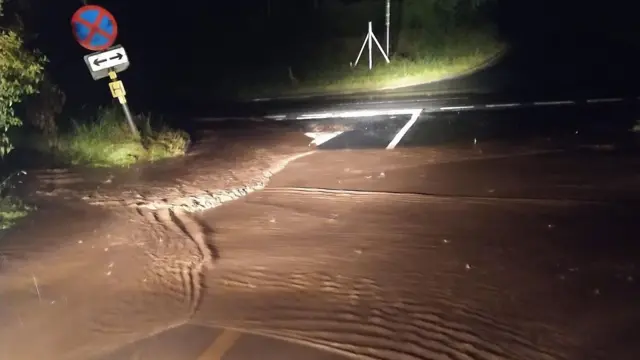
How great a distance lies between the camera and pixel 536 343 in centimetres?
500

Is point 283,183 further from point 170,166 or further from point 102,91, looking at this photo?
point 102,91

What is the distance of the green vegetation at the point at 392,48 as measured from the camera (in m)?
23.2

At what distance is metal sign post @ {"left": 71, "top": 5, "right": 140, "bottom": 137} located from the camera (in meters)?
11.0

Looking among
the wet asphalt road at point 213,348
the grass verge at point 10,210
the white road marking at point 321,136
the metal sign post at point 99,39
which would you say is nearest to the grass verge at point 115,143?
the metal sign post at point 99,39

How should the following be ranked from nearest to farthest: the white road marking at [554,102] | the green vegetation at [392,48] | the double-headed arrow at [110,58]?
the double-headed arrow at [110,58], the white road marking at [554,102], the green vegetation at [392,48]

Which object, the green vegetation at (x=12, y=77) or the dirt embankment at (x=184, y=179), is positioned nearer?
the green vegetation at (x=12, y=77)

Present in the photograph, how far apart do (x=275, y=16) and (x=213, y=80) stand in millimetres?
6891

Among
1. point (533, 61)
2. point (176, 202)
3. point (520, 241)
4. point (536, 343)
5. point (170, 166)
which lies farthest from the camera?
point (533, 61)

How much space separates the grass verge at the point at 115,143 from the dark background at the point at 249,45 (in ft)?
8.72

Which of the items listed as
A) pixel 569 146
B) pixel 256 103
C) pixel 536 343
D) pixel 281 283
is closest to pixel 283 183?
pixel 281 283

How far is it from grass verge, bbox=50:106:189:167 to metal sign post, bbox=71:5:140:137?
101 centimetres

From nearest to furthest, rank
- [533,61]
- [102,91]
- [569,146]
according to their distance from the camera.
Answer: [569,146]
[102,91]
[533,61]

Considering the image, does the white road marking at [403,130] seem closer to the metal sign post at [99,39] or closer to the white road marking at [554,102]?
the white road marking at [554,102]

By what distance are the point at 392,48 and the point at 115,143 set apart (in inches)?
660
